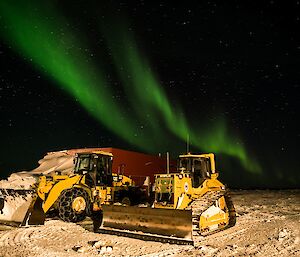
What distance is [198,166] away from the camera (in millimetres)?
10750

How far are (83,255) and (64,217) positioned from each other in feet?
13.1

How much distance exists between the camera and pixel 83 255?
6.71 m

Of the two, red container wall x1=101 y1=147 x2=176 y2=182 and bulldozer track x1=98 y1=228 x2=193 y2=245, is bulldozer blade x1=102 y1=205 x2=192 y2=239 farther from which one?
red container wall x1=101 y1=147 x2=176 y2=182

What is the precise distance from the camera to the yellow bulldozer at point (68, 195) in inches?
406

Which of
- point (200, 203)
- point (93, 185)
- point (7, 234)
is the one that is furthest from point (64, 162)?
point (200, 203)

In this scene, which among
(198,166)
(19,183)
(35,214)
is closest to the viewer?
(35,214)

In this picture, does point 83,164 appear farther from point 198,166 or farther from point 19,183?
point 19,183

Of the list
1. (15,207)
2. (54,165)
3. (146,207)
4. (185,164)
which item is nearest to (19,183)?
(15,207)

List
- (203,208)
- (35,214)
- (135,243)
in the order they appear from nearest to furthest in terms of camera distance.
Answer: (135,243), (203,208), (35,214)

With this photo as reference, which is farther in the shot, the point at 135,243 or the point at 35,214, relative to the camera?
the point at 35,214

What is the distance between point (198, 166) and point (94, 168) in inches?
154

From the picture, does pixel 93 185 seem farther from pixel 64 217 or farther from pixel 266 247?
pixel 266 247

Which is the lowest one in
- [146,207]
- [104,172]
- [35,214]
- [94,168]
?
[35,214]

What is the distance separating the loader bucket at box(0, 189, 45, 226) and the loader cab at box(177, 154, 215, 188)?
184 inches
